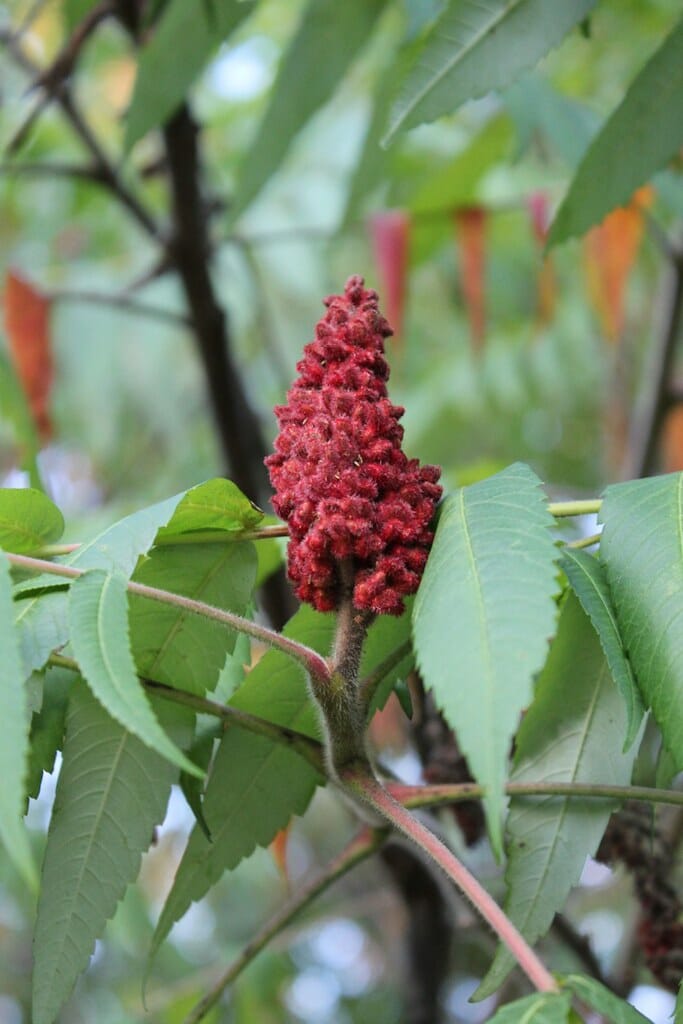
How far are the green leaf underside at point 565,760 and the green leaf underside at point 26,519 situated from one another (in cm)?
34

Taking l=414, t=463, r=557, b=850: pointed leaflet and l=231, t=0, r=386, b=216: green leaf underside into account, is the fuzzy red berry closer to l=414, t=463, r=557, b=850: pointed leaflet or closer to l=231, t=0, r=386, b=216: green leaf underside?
l=414, t=463, r=557, b=850: pointed leaflet

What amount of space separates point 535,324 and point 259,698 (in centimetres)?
163

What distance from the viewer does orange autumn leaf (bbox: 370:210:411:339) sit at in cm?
163

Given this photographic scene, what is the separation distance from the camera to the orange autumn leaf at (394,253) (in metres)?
1.63

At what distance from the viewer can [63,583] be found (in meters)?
0.67

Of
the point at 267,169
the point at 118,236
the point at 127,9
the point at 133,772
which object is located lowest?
the point at 133,772

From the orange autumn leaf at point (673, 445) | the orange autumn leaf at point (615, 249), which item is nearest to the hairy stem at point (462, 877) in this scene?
the orange autumn leaf at point (615, 249)

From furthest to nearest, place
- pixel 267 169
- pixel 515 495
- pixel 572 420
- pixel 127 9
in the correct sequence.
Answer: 1. pixel 572 420
2. pixel 127 9
3. pixel 267 169
4. pixel 515 495

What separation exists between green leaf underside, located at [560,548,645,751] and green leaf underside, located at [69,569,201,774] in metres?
0.23

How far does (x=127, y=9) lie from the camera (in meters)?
1.62

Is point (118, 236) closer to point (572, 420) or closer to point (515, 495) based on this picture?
point (572, 420)

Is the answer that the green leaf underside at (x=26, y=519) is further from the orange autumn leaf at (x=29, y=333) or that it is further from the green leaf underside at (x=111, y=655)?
the orange autumn leaf at (x=29, y=333)

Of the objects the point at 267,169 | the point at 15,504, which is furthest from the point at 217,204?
the point at 15,504

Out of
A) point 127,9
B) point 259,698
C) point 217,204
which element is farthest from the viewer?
point 217,204
